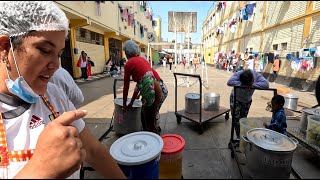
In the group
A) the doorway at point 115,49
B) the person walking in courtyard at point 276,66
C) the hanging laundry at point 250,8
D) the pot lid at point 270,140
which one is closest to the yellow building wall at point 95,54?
the doorway at point 115,49

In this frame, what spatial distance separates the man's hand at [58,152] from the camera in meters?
0.67

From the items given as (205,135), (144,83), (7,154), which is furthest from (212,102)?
(7,154)

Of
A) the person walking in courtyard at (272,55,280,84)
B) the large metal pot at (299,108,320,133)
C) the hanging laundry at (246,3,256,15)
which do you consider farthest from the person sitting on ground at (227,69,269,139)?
the hanging laundry at (246,3,256,15)

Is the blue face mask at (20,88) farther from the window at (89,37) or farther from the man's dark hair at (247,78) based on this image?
the window at (89,37)

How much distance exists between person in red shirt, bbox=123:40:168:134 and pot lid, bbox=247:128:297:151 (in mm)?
1672

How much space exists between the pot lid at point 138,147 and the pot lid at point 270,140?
1.08 m

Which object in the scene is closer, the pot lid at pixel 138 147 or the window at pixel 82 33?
the pot lid at pixel 138 147

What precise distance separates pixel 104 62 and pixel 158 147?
14899 millimetres

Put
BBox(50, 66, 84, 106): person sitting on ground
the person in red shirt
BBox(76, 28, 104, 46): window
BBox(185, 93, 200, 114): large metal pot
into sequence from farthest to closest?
BBox(76, 28, 104, 46): window → BBox(185, 93, 200, 114): large metal pot → the person in red shirt → BBox(50, 66, 84, 106): person sitting on ground

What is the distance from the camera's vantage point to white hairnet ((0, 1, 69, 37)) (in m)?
0.87

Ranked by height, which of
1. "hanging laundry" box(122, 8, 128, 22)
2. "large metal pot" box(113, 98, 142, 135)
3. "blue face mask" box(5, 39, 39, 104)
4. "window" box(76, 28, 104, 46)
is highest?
"hanging laundry" box(122, 8, 128, 22)

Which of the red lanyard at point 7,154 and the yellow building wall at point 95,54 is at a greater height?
the yellow building wall at point 95,54

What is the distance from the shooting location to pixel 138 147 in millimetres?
934

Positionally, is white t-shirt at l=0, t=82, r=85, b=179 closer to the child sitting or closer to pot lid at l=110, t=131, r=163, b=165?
pot lid at l=110, t=131, r=163, b=165
